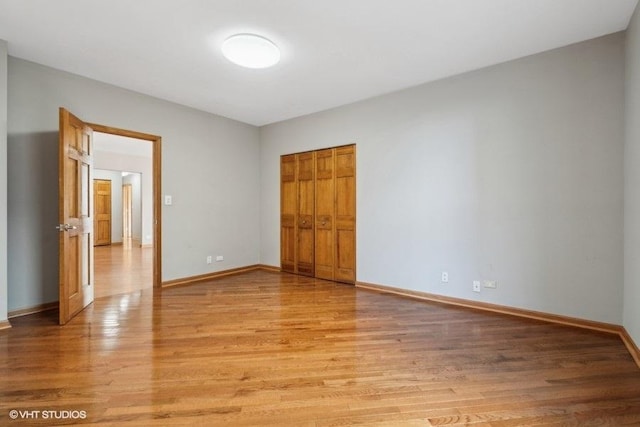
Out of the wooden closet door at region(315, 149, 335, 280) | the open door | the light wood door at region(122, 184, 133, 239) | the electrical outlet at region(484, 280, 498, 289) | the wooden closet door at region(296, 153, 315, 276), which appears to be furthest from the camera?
the light wood door at region(122, 184, 133, 239)

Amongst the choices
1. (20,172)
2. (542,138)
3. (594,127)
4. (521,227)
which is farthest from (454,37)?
(20,172)

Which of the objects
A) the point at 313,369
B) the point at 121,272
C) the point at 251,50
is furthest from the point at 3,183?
the point at 313,369

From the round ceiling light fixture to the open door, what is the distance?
176cm

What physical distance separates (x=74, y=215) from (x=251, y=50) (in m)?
2.53

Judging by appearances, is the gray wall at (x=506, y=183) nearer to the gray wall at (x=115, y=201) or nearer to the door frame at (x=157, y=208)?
the door frame at (x=157, y=208)

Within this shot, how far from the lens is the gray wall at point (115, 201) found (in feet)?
32.3

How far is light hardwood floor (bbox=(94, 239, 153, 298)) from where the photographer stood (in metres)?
4.23

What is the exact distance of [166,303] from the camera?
3588 mm

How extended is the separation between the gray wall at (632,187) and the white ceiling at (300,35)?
13.0 inches

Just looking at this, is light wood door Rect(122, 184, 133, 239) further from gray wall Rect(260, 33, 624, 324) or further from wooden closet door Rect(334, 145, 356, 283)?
gray wall Rect(260, 33, 624, 324)

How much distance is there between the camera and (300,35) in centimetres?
270

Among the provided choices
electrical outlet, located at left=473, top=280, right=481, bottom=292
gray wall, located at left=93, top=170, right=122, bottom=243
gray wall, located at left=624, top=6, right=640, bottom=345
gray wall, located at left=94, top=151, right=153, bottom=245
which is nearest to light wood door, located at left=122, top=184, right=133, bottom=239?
gray wall, located at left=93, top=170, right=122, bottom=243

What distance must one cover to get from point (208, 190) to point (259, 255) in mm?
1603

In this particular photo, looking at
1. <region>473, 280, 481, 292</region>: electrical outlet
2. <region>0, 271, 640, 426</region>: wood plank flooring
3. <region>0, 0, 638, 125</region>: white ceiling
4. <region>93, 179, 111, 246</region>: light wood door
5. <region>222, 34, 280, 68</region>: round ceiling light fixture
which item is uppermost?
<region>0, 0, 638, 125</region>: white ceiling
